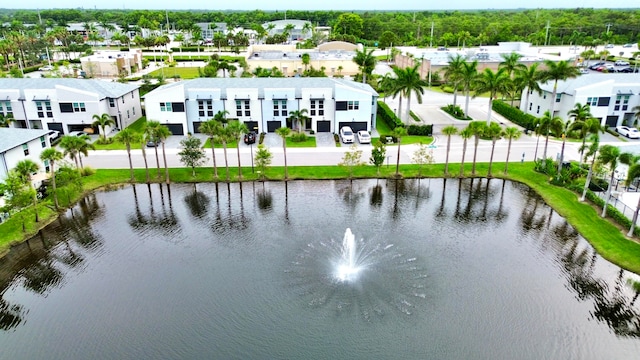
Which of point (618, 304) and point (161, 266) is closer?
point (618, 304)

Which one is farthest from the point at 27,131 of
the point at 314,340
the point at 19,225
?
the point at 314,340

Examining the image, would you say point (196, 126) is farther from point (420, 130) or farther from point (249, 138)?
point (420, 130)

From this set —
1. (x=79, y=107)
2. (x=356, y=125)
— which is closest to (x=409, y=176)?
(x=356, y=125)

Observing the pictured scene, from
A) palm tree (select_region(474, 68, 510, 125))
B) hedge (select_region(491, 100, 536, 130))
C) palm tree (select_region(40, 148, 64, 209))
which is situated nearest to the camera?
palm tree (select_region(40, 148, 64, 209))

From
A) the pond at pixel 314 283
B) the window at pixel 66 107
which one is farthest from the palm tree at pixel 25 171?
the window at pixel 66 107

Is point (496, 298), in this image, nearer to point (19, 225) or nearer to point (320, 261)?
point (320, 261)

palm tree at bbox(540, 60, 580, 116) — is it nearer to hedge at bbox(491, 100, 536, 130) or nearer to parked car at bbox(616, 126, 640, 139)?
hedge at bbox(491, 100, 536, 130)

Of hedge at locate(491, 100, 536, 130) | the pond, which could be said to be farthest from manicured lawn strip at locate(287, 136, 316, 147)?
hedge at locate(491, 100, 536, 130)
